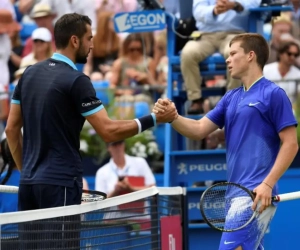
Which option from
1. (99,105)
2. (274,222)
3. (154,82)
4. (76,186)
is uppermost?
(99,105)

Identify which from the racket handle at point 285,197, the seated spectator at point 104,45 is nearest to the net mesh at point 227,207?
the racket handle at point 285,197

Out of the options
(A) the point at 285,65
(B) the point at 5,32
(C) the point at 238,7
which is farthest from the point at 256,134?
(B) the point at 5,32

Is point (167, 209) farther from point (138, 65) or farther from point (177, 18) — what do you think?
point (138, 65)

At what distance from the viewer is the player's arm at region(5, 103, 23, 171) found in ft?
22.2

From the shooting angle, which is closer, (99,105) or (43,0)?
(99,105)

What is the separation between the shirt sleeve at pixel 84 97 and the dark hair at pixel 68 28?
33 cm

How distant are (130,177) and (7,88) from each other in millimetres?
2670

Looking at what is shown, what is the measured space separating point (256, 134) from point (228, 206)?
20.1 inches

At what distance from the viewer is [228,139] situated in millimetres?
6918

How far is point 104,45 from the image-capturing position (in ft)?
48.3

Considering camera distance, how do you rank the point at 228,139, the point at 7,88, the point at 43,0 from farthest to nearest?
the point at 43,0 → the point at 7,88 → the point at 228,139

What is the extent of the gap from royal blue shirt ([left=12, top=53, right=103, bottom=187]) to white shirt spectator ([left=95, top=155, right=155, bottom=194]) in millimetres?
5124

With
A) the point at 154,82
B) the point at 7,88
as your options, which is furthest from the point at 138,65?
the point at 7,88

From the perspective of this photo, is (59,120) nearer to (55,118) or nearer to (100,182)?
(55,118)
